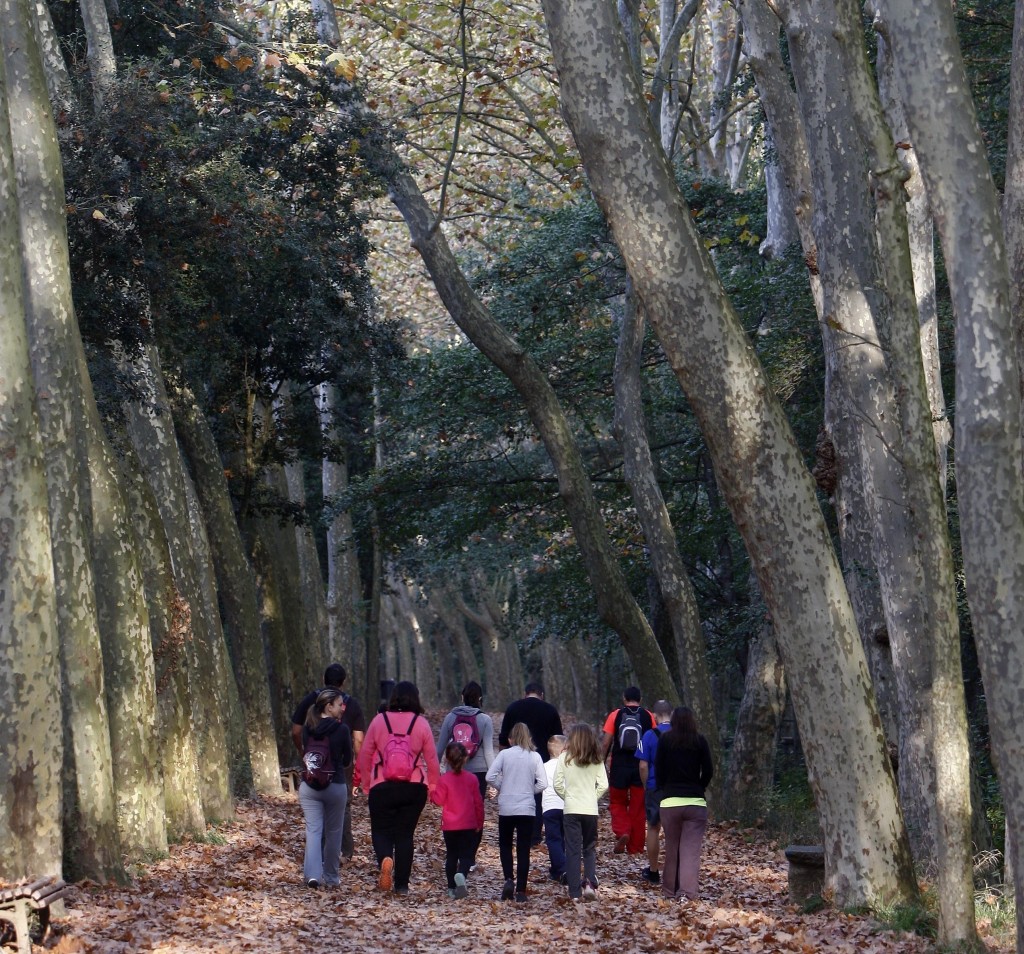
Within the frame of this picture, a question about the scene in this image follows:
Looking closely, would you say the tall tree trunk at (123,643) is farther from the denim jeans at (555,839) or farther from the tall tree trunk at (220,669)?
the denim jeans at (555,839)

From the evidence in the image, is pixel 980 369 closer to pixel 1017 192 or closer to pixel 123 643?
pixel 1017 192

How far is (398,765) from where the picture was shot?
36.0 feet

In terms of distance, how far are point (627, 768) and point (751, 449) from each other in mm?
6237

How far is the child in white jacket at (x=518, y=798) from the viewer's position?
11117 mm

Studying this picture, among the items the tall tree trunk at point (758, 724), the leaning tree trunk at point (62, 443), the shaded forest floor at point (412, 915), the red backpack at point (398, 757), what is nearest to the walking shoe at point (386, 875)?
the shaded forest floor at point (412, 915)

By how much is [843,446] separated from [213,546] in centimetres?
954

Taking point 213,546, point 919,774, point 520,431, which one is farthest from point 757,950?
point 520,431

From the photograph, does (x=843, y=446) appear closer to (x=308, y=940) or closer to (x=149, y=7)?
(x=308, y=940)

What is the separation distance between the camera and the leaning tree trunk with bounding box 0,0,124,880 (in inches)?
386

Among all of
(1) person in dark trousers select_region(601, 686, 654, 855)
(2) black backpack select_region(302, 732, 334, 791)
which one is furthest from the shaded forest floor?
(2) black backpack select_region(302, 732, 334, 791)

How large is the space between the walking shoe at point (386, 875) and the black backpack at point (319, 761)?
0.83 m

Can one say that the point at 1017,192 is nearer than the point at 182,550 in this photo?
Yes

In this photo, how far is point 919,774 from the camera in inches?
452

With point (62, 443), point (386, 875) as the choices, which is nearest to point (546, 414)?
point (386, 875)
